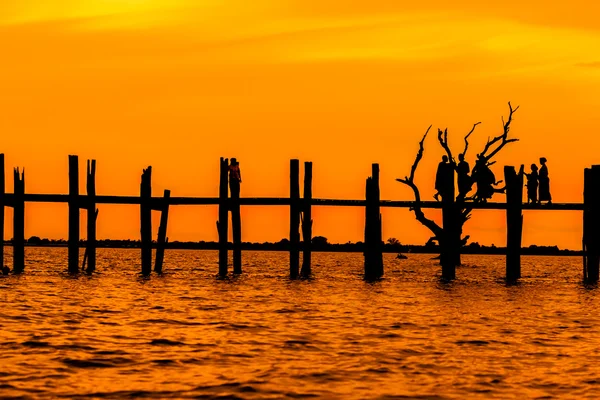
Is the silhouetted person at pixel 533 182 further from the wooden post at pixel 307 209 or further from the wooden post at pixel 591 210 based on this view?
the wooden post at pixel 307 209

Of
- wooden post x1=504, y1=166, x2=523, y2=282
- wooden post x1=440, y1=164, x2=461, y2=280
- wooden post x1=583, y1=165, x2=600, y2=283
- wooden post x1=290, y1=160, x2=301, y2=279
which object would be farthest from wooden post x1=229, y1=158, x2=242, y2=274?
wooden post x1=583, y1=165, x2=600, y2=283

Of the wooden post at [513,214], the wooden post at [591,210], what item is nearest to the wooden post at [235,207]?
the wooden post at [513,214]

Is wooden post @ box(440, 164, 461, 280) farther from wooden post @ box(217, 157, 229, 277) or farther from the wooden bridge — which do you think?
wooden post @ box(217, 157, 229, 277)

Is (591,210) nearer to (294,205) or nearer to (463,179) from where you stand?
(294,205)

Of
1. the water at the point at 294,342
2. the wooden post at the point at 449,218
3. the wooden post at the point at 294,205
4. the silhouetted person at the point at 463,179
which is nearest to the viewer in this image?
the water at the point at 294,342

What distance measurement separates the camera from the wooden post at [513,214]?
26812 millimetres

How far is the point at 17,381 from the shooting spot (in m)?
12.4

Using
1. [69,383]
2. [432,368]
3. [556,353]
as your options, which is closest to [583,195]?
[556,353]

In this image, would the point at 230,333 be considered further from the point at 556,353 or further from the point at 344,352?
A: the point at 556,353

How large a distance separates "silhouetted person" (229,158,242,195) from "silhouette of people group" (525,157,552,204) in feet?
22.8

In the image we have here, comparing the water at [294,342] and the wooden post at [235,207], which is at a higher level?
the wooden post at [235,207]

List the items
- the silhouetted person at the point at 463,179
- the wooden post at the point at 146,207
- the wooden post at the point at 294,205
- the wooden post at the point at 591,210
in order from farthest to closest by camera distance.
→ the silhouetted person at the point at 463,179, the wooden post at the point at 146,207, the wooden post at the point at 591,210, the wooden post at the point at 294,205

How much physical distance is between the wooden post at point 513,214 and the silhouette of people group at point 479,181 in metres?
0.59

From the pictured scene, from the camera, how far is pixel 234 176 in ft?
90.2
